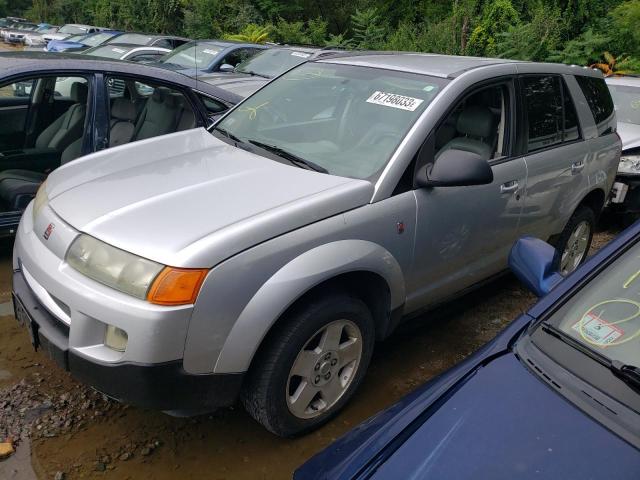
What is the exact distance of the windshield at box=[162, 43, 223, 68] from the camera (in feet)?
33.0

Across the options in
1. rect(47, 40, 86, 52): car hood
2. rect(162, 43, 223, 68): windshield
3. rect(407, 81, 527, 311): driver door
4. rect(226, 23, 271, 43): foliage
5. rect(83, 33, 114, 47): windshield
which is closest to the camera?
rect(407, 81, 527, 311): driver door

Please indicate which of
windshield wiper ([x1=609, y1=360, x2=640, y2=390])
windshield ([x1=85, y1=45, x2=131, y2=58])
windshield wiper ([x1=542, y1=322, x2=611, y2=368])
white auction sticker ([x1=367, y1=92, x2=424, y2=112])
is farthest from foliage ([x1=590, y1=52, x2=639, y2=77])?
windshield wiper ([x1=609, y1=360, x2=640, y2=390])

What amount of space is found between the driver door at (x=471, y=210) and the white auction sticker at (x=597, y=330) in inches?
45.6

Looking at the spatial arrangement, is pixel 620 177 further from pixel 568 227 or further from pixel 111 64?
pixel 111 64

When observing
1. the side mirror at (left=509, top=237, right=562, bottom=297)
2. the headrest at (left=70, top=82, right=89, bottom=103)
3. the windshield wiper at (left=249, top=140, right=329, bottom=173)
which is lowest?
the headrest at (left=70, top=82, right=89, bottom=103)

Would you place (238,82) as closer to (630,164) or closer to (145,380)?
(630,164)

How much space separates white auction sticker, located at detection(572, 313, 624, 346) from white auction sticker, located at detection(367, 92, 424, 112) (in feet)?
5.06

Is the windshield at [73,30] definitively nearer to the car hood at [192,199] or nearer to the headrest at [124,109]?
the headrest at [124,109]

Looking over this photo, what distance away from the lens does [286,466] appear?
103 inches

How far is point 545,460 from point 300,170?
1803mm

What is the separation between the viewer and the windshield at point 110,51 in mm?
11438

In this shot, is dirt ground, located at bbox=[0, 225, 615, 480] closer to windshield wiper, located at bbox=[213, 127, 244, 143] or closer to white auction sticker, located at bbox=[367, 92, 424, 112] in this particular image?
white auction sticker, located at bbox=[367, 92, 424, 112]

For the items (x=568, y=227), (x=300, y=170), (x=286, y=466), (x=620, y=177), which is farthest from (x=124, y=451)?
(x=620, y=177)

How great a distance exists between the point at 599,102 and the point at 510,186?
1.59 meters
